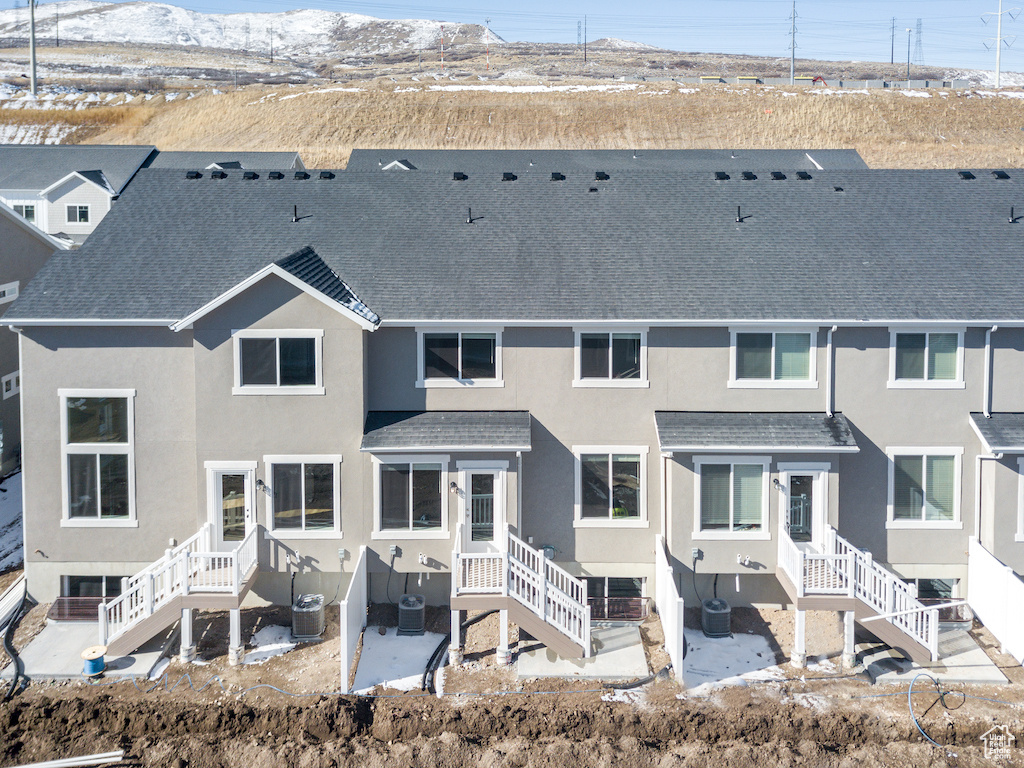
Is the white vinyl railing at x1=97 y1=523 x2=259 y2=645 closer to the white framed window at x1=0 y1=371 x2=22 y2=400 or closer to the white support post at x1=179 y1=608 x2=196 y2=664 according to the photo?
the white support post at x1=179 y1=608 x2=196 y2=664

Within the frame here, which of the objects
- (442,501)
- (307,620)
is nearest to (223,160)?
(442,501)

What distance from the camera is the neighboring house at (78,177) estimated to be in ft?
167

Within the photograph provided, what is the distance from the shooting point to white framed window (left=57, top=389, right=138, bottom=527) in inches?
709

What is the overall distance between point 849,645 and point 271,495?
11.8 meters

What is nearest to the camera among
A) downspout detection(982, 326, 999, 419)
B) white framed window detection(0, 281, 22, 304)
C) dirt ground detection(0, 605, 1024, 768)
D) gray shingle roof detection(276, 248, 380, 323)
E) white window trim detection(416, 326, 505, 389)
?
dirt ground detection(0, 605, 1024, 768)

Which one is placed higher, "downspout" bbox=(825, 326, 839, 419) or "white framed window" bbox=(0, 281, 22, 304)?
"white framed window" bbox=(0, 281, 22, 304)

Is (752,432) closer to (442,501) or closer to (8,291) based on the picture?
(442,501)

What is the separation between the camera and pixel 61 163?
54281 mm

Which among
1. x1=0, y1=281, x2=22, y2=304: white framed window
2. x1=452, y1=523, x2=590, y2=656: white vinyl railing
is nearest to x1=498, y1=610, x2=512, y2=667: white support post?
x1=452, y1=523, x2=590, y2=656: white vinyl railing

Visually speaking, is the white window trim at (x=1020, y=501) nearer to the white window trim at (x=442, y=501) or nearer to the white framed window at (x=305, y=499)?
the white window trim at (x=442, y=501)

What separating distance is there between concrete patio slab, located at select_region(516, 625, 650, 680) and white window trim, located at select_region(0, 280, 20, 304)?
20141 mm

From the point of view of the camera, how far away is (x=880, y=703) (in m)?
15.1

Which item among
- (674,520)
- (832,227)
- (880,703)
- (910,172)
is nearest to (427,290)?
(674,520)

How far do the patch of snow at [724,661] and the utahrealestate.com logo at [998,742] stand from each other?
11.4 feet
